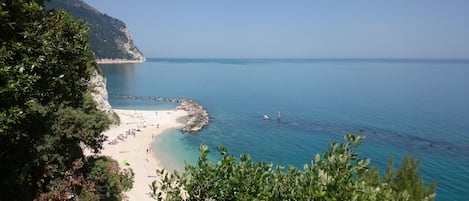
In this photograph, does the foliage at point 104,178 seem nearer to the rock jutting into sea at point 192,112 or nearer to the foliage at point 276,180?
the foliage at point 276,180

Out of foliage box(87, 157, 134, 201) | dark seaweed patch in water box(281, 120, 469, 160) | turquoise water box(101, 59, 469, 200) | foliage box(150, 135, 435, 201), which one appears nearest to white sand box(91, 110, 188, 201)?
turquoise water box(101, 59, 469, 200)

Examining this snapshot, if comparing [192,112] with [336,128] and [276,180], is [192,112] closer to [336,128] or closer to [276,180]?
[336,128]

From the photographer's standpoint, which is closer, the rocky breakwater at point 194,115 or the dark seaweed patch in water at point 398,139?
the dark seaweed patch in water at point 398,139

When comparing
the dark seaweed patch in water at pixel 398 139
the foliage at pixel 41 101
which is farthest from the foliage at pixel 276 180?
the dark seaweed patch in water at pixel 398 139

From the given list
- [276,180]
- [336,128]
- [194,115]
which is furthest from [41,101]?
[194,115]

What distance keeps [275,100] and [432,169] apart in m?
58.7

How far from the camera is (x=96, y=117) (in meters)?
21.3

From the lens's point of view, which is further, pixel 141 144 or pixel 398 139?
pixel 398 139

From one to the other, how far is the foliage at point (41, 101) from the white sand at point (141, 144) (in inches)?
537

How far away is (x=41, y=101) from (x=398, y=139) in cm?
5575

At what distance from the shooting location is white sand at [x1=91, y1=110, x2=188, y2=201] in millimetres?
36188

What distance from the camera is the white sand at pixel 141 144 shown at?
36.2 m

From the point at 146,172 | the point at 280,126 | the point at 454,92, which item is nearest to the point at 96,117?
the point at 146,172

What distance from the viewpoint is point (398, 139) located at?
56062 mm
